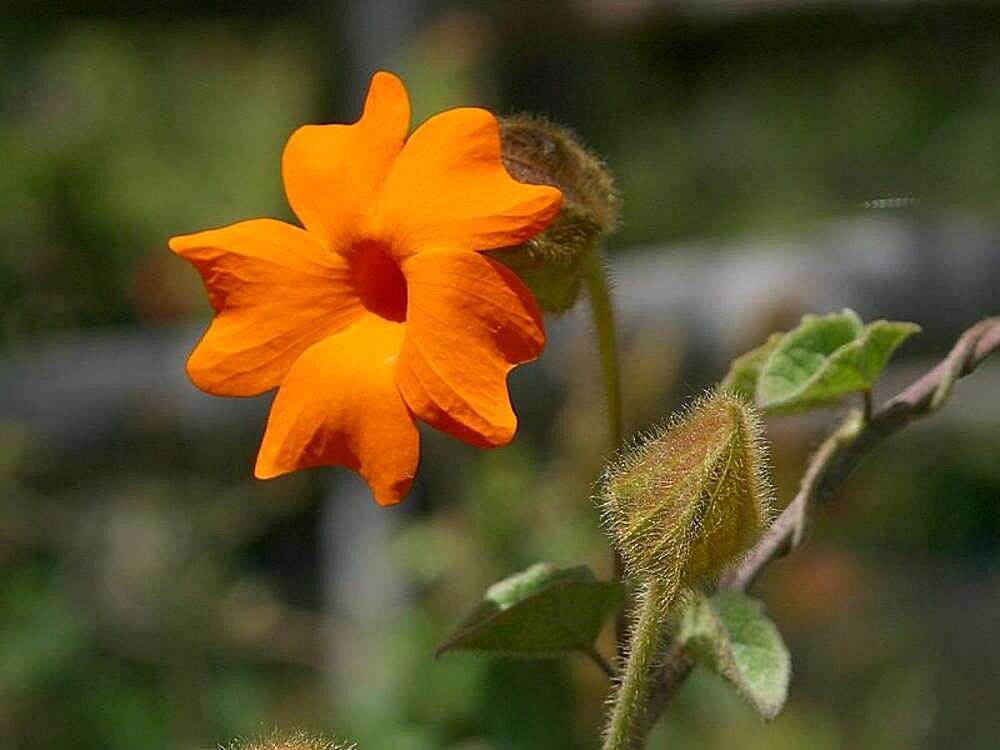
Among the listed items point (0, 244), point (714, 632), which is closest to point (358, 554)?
point (0, 244)

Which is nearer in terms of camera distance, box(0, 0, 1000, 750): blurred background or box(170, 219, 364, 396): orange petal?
box(170, 219, 364, 396): orange petal

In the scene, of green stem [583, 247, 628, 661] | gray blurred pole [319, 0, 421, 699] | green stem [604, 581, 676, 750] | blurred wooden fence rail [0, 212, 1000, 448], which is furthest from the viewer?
gray blurred pole [319, 0, 421, 699]

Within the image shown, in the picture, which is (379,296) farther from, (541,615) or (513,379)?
(513,379)

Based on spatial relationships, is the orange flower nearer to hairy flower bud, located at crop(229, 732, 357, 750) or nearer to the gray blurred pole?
hairy flower bud, located at crop(229, 732, 357, 750)

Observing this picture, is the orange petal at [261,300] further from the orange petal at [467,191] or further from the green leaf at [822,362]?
the green leaf at [822,362]

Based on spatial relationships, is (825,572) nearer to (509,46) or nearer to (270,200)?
(509,46)

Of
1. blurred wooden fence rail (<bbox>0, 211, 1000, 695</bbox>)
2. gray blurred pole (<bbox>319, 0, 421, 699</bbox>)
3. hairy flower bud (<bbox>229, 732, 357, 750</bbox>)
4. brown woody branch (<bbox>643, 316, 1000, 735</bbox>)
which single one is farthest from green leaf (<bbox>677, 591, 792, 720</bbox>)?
gray blurred pole (<bbox>319, 0, 421, 699</bbox>)
